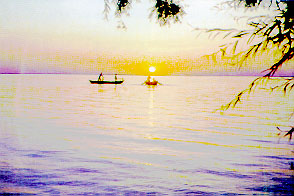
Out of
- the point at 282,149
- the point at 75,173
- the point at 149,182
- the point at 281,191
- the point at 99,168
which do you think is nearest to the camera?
Result: the point at 281,191

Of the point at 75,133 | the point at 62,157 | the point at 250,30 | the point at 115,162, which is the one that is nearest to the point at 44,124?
the point at 75,133

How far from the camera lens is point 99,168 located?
873cm

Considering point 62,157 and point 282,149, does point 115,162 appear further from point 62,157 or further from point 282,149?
point 282,149

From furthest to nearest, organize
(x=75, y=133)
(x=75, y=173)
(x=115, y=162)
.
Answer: (x=75, y=133) < (x=115, y=162) < (x=75, y=173)

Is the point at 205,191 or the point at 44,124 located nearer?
the point at 205,191

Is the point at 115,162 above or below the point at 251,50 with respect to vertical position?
below

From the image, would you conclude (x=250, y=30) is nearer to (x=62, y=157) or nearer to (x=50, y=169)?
(x=50, y=169)

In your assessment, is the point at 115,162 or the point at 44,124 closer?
the point at 115,162

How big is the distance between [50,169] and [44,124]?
1006 cm

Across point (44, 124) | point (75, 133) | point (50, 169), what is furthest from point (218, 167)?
point (44, 124)

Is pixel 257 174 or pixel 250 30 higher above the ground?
pixel 250 30

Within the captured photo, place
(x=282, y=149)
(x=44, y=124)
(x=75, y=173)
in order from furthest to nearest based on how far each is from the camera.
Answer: (x=44, y=124) → (x=282, y=149) → (x=75, y=173)

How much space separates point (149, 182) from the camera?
7.54 metres

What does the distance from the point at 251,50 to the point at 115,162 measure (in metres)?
5.81
